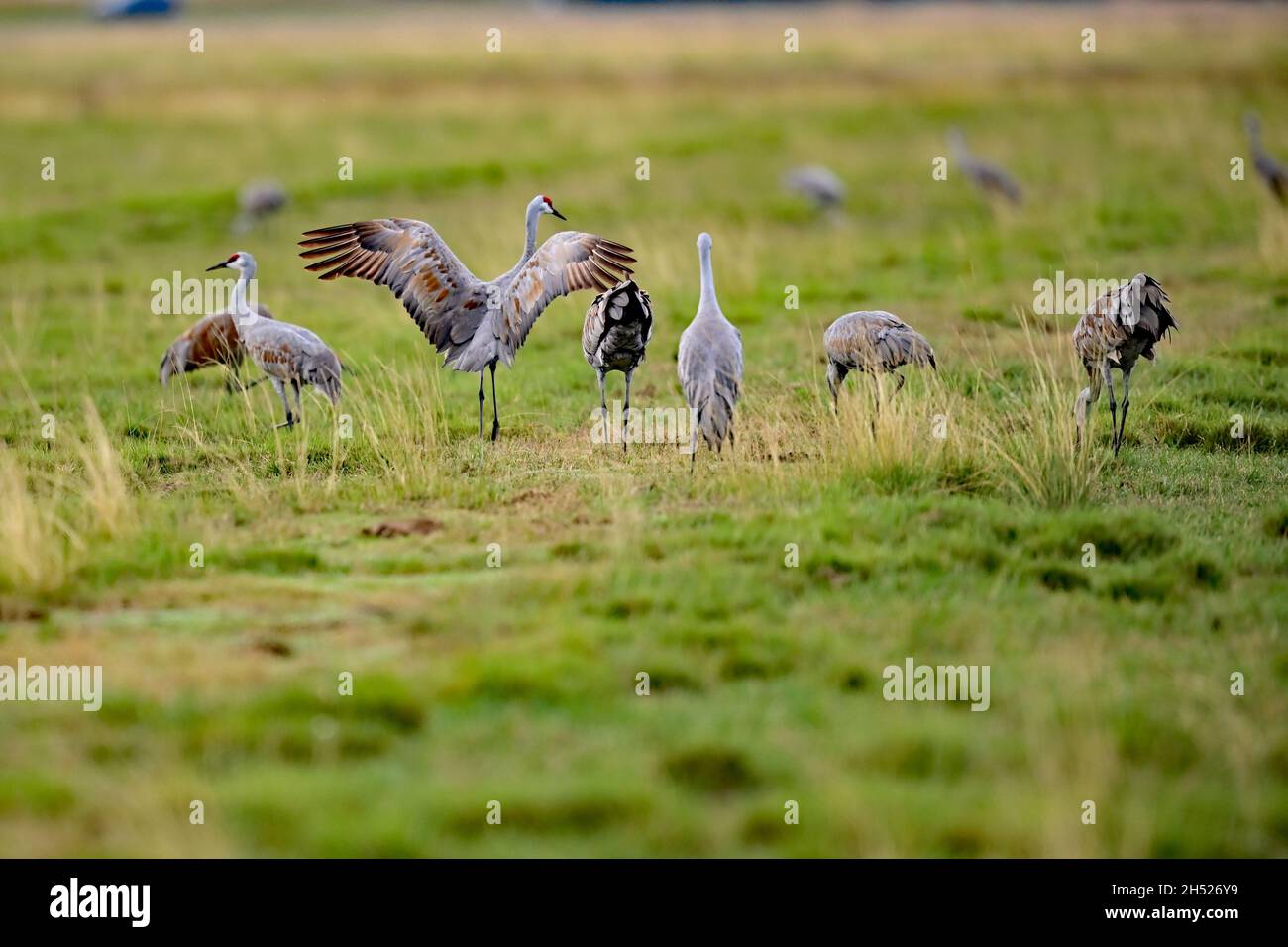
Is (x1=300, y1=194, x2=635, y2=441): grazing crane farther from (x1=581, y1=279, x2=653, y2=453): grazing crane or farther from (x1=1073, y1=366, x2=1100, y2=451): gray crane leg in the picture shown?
(x1=1073, y1=366, x2=1100, y2=451): gray crane leg

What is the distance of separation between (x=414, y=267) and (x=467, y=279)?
1.23 ft

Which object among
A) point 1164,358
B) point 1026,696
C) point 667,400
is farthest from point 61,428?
point 1164,358

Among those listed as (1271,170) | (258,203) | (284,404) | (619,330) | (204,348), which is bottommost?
(284,404)

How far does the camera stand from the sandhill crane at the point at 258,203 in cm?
1994

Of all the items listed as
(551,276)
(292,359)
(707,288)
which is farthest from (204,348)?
(707,288)

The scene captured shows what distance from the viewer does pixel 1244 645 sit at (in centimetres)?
664

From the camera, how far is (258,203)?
19.9 meters

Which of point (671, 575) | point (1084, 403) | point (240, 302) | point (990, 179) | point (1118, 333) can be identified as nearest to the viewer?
point (671, 575)

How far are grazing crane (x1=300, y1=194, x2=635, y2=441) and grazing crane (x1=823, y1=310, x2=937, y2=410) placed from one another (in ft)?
5.21

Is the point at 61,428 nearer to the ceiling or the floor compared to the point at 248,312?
nearer to the floor

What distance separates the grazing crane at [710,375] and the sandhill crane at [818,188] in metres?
11.4

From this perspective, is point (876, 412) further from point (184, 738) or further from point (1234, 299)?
point (1234, 299)

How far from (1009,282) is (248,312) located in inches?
309

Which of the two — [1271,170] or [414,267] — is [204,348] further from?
[1271,170]
